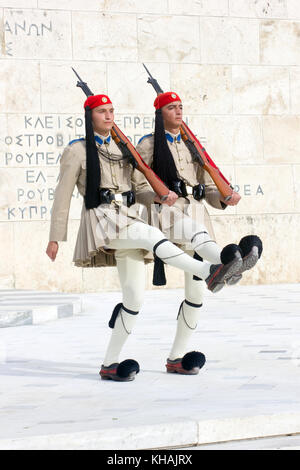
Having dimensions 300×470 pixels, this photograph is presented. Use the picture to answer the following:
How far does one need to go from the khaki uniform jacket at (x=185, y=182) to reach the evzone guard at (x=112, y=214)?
8cm

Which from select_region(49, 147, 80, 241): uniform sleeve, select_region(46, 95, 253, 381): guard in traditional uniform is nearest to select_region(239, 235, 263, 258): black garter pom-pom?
select_region(46, 95, 253, 381): guard in traditional uniform

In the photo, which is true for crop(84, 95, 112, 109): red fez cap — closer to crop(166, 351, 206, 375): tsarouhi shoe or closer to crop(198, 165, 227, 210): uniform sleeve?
crop(198, 165, 227, 210): uniform sleeve

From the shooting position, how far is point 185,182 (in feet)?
19.4

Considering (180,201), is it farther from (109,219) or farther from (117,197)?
(109,219)

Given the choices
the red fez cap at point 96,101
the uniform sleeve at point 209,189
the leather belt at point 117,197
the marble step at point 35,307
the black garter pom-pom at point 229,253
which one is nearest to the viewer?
the black garter pom-pom at point 229,253

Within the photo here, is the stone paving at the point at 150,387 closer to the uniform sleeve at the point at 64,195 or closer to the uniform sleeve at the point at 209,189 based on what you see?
the uniform sleeve at the point at 64,195

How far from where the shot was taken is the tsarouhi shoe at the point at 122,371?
5547 mm

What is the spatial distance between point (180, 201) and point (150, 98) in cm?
789

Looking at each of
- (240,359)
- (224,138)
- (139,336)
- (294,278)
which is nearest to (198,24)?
(224,138)

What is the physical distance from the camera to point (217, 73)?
13.8 metres

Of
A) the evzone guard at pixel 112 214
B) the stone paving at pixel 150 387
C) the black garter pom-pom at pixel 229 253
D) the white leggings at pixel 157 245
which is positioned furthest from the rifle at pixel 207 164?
the stone paving at pixel 150 387

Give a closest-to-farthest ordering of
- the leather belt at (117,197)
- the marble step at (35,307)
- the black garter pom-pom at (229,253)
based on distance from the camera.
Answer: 1. the black garter pom-pom at (229,253)
2. the leather belt at (117,197)
3. the marble step at (35,307)


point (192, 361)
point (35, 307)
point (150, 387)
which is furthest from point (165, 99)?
point (35, 307)

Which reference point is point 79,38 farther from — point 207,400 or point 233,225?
point 207,400
